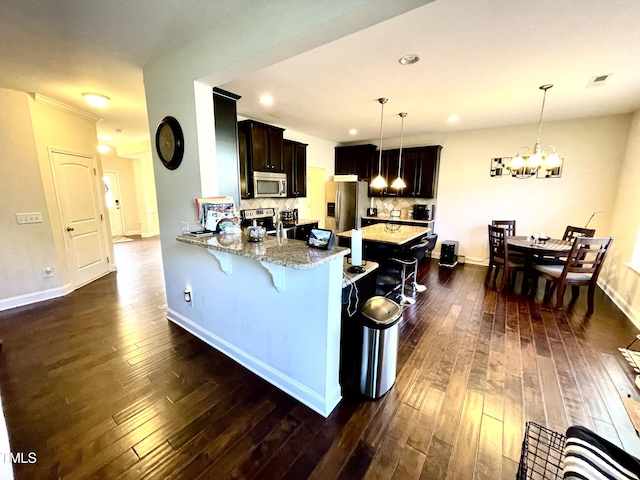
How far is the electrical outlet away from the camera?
3.31m

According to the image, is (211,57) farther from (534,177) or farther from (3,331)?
(534,177)

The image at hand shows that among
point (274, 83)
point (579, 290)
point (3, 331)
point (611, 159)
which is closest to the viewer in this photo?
point (3, 331)

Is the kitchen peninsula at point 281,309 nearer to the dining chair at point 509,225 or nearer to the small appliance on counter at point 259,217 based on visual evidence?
the small appliance on counter at point 259,217

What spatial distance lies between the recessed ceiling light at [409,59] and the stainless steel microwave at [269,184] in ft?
8.35

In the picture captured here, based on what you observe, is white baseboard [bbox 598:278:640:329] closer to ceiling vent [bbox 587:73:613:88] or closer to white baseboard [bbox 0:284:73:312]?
ceiling vent [bbox 587:73:613:88]

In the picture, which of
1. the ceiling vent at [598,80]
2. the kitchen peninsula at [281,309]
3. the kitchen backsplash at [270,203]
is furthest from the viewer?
the kitchen backsplash at [270,203]

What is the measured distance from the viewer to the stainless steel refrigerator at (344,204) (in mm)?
5914

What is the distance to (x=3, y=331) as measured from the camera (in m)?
2.75

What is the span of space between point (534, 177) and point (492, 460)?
507 cm

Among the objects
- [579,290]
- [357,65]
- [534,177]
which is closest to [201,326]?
[357,65]

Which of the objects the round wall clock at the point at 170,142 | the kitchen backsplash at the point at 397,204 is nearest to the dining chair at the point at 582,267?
the kitchen backsplash at the point at 397,204

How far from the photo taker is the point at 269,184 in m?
4.43

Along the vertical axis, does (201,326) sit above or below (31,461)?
above

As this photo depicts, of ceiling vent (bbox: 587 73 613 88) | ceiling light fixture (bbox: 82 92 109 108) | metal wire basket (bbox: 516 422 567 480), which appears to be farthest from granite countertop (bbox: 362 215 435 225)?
ceiling light fixture (bbox: 82 92 109 108)
